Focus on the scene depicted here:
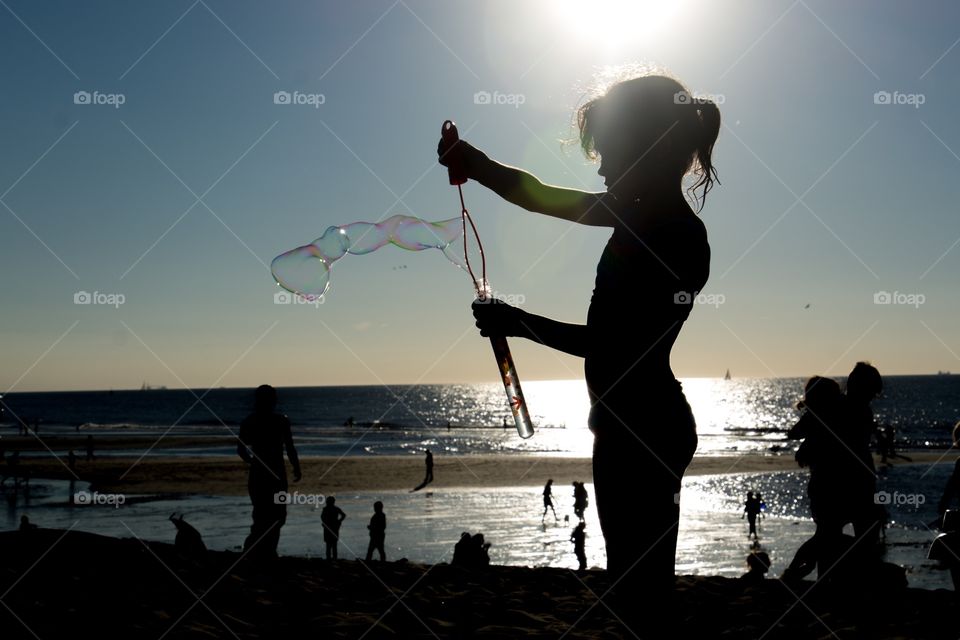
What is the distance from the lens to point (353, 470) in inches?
1751

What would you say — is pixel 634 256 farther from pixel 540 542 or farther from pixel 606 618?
pixel 540 542

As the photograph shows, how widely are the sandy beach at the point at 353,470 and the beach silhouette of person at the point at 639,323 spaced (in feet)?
107

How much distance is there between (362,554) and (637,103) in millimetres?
17561

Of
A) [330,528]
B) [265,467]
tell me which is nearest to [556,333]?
[265,467]

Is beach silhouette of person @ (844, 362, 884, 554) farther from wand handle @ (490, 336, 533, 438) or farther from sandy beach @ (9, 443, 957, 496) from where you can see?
sandy beach @ (9, 443, 957, 496)

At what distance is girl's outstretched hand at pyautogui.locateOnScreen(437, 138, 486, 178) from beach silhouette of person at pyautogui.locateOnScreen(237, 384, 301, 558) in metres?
6.69

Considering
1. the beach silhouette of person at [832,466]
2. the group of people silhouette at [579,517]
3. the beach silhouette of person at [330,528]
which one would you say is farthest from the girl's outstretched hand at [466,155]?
the group of people silhouette at [579,517]

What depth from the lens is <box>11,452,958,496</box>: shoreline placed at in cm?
3638

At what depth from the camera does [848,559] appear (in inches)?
269

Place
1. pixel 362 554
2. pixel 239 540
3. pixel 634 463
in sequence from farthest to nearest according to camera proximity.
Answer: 1. pixel 239 540
2. pixel 362 554
3. pixel 634 463

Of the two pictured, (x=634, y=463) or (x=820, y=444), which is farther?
(x=820, y=444)

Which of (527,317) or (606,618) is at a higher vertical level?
(527,317)

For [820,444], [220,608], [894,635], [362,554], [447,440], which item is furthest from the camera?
[447,440]

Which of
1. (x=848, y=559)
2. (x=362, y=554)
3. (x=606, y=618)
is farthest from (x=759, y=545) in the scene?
(x=606, y=618)
